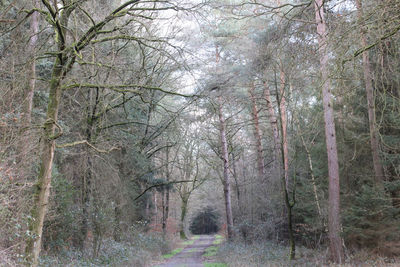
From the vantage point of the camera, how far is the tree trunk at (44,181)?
590 centimetres

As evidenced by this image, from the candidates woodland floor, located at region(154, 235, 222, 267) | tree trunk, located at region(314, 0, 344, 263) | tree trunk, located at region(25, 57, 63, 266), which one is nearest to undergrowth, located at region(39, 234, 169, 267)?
woodland floor, located at region(154, 235, 222, 267)

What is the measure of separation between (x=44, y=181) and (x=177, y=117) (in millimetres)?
5494

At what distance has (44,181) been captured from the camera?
6.34 meters

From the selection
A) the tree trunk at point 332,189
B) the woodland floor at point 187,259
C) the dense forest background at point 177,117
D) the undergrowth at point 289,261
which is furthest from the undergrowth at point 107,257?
the tree trunk at point 332,189

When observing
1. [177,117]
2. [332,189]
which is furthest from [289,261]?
[177,117]

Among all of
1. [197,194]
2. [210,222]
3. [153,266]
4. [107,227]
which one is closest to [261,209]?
[153,266]

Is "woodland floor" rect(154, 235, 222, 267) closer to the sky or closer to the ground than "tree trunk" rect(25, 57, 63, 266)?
closer to the ground

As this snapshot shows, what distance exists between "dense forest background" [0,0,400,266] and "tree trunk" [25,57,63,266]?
25 mm

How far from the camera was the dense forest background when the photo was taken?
19.7 feet

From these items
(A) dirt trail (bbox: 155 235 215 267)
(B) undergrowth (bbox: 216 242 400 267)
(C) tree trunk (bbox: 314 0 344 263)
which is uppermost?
(C) tree trunk (bbox: 314 0 344 263)

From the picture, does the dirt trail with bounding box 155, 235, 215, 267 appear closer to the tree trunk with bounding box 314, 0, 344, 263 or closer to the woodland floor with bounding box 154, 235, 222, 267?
the woodland floor with bounding box 154, 235, 222, 267

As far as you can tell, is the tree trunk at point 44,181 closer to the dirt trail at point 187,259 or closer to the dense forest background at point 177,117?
the dense forest background at point 177,117

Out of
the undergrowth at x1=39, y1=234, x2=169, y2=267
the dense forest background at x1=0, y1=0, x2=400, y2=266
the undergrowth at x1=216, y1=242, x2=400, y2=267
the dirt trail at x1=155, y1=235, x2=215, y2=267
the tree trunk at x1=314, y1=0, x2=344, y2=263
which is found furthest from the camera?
the dirt trail at x1=155, y1=235, x2=215, y2=267

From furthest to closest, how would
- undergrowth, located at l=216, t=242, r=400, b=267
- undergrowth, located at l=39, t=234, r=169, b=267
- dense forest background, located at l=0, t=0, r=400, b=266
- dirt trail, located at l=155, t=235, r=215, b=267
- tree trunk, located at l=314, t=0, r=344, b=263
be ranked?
dirt trail, located at l=155, t=235, r=215, b=267, tree trunk, located at l=314, t=0, r=344, b=263, undergrowth, located at l=216, t=242, r=400, b=267, undergrowth, located at l=39, t=234, r=169, b=267, dense forest background, located at l=0, t=0, r=400, b=266
